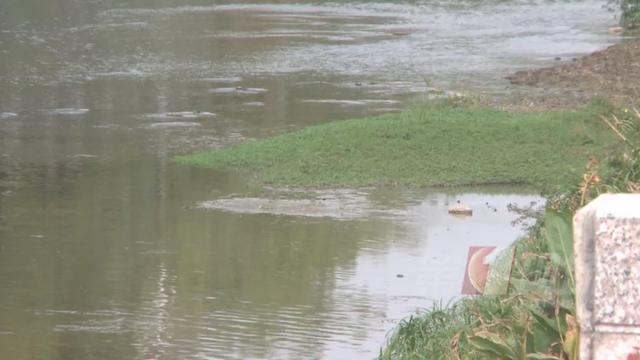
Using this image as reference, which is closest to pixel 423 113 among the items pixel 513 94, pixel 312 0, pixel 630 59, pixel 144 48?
pixel 513 94

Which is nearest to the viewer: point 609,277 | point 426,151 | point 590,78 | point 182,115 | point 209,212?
point 609,277

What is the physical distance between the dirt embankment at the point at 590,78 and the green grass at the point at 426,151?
2.08 meters

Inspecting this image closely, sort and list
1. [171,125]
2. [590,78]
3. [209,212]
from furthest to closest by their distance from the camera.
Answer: [590,78], [171,125], [209,212]

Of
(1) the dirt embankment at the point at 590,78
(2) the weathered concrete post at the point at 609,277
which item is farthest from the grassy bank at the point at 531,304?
(1) the dirt embankment at the point at 590,78

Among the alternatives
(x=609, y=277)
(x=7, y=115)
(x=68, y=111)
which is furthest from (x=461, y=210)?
(x=609, y=277)

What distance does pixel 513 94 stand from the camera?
19391 mm

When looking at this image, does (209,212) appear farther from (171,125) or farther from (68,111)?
(68,111)

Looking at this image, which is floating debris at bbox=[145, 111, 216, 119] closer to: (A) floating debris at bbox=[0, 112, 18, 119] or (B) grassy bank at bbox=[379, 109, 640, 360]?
(A) floating debris at bbox=[0, 112, 18, 119]

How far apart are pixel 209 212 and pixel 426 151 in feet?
9.38

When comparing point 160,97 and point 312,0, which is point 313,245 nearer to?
point 160,97

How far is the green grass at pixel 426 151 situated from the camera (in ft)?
45.3

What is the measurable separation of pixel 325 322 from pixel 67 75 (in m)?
14.4

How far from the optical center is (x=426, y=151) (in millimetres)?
14664

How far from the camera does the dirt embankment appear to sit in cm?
1827
